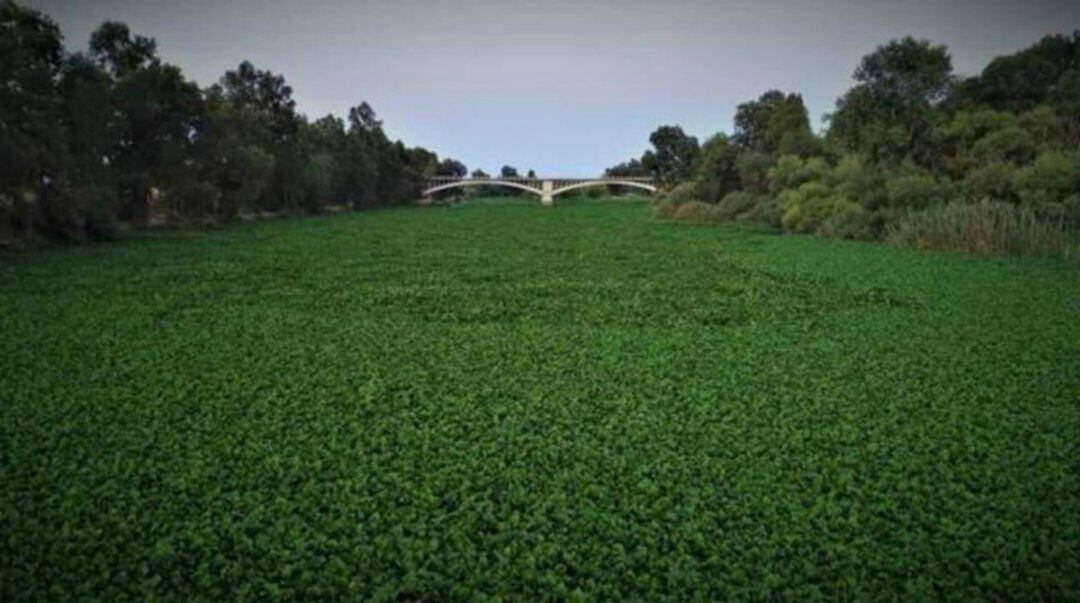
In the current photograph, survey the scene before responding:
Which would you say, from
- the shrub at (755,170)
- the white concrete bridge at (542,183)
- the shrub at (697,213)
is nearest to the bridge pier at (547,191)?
the white concrete bridge at (542,183)

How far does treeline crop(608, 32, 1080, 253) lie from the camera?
16828mm

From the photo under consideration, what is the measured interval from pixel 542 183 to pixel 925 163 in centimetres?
6042

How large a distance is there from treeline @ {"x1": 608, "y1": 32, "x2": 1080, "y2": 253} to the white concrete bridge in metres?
36.2

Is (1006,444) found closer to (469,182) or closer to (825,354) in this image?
(825,354)

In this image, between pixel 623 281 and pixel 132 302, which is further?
pixel 623 281

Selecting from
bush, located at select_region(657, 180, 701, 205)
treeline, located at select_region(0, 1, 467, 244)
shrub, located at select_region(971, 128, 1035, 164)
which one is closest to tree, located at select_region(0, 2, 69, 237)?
treeline, located at select_region(0, 1, 467, 244)

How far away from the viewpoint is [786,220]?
25.2 meters

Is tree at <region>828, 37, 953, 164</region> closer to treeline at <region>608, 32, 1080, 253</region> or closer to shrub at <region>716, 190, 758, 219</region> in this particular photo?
treeline at <region>608, 32, 1080, 253</region>

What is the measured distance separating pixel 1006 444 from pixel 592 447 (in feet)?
8.91

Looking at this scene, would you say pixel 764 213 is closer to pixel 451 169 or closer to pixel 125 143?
pixel 125 143

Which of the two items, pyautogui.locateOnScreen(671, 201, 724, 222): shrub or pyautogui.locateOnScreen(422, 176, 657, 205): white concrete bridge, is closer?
pyautogui.locateOnScreen(671, 201, 724, 222): shrub

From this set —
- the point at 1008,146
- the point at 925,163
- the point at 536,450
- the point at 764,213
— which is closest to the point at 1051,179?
the point at 1008,146

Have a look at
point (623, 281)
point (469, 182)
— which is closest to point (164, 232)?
point (623, 281)

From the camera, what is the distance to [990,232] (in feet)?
50.8
